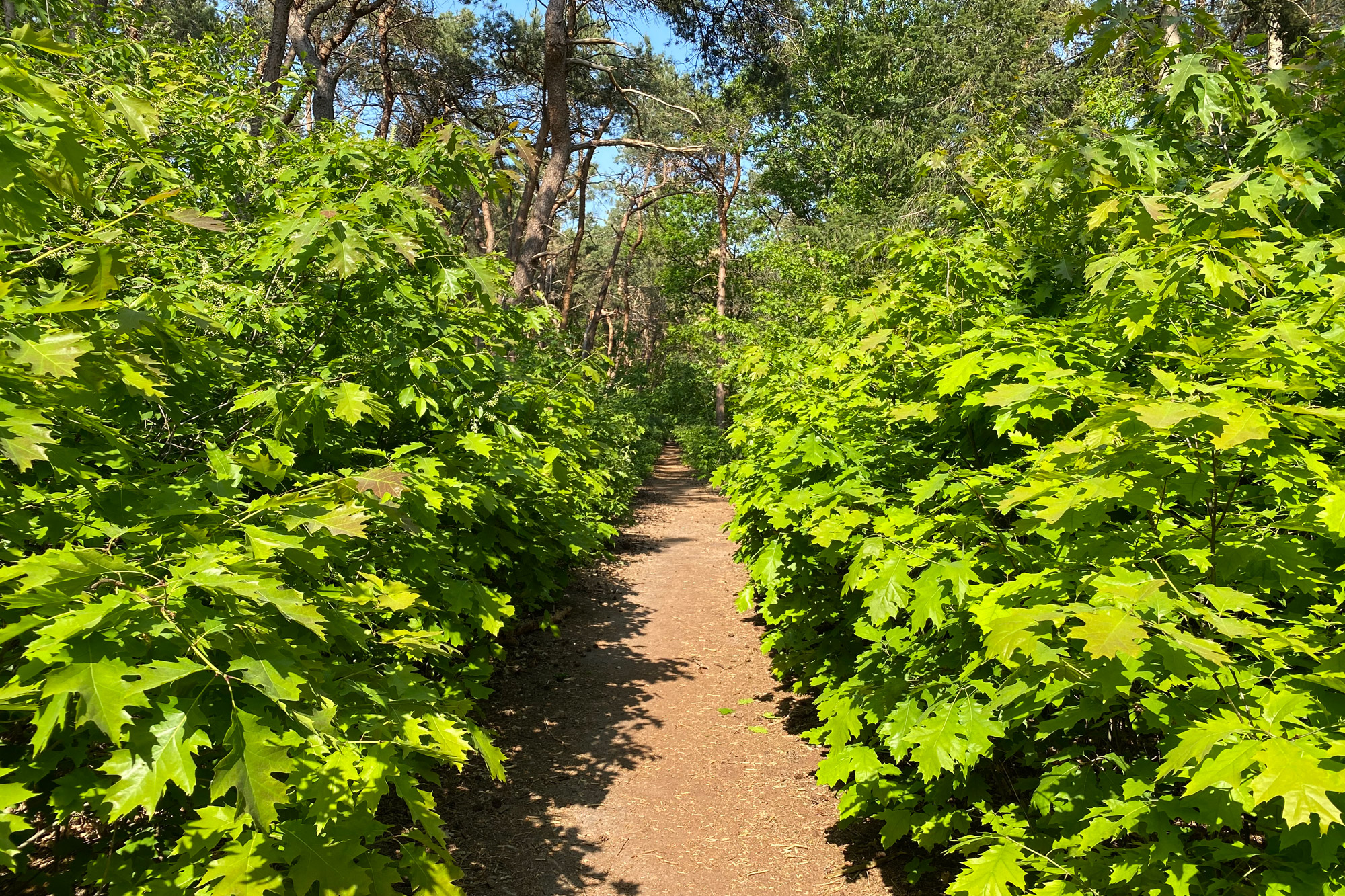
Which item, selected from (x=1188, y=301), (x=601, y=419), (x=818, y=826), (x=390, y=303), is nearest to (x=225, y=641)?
(x=390, y=303)

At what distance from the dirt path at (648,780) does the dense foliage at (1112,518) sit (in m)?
0.85

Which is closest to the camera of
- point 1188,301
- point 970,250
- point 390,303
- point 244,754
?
point 244,754

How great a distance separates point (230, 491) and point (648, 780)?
369cm

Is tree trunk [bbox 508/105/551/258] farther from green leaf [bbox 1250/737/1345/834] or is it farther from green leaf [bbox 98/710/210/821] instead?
green leaf [bbox 1250/737/1345/834]

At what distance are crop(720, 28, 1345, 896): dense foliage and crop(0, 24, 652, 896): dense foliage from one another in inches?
63.0

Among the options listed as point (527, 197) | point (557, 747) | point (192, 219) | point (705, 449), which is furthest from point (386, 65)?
point (192, 219)

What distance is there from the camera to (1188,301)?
10.2 feet

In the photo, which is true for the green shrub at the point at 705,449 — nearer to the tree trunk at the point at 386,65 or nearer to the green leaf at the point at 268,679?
the tree trunk at the point at 386,65

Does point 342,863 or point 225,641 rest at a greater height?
point 225,641

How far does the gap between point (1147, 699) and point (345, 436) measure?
3149mm

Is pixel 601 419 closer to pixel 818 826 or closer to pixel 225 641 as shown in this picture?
pixel 818 826

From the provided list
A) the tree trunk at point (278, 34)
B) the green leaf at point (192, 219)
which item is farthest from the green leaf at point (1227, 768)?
the tree trunk at point (278, 34)

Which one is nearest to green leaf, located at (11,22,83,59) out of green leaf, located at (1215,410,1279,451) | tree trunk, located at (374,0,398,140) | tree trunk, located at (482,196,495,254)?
green leaf, located at (1215,410,1279,451)

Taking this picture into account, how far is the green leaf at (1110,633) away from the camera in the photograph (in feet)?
4.79
